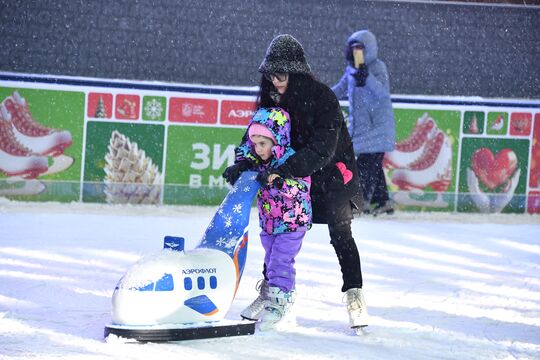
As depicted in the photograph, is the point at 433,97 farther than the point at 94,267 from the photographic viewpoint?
Yes

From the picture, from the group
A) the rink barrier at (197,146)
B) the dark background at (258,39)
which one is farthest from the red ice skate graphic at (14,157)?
the dark background at (258,39)

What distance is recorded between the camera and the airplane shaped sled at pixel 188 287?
4.05 meters

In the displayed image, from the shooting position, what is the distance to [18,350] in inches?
155

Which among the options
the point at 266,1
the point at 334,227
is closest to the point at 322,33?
the point at 266,1

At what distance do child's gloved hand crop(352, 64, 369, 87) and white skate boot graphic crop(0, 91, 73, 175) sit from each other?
95.8 inches

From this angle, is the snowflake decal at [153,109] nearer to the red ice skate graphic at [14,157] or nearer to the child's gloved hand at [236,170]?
the red ice skate graphic at [14,157]

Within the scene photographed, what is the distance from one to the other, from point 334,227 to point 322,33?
6.00 meters

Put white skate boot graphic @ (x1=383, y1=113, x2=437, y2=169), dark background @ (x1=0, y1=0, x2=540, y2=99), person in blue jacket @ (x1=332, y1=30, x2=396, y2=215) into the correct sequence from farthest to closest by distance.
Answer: dark background @ (x1=0, y1=0, x2=540, y2=99), white skate boot graphic @ (x1=383, y1=113, x2=437, y2=169), person in blue jacket @ (x1=332, y1=30, x2=396, y2=215)

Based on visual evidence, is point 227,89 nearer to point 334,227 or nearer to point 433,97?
point 433,97

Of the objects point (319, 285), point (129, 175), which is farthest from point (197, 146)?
point (319, 285)

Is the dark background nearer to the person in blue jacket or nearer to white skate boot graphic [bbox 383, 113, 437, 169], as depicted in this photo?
white skate boot graphic [bbox 383, 113, 437, 169]

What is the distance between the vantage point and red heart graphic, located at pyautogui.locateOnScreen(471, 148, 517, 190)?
9.62 metres

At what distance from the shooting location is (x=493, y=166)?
9641 millimetres

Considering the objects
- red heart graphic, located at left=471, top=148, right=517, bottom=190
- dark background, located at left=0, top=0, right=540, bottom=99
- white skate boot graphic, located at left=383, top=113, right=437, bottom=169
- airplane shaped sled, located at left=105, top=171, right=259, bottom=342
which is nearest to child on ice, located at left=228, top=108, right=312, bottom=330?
airplane shaped sled, located at left=105, top=171, right=259, bottom=342
